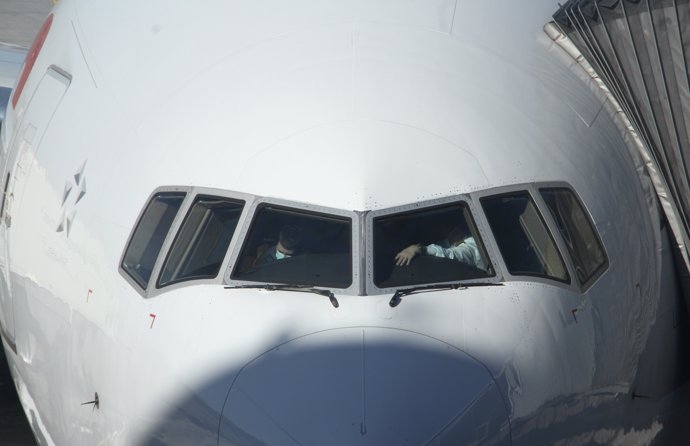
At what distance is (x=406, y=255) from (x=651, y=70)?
306cm

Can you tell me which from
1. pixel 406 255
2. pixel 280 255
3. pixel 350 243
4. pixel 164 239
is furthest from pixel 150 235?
pixel 406 255

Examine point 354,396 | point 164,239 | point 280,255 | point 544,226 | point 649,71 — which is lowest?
point 354,396

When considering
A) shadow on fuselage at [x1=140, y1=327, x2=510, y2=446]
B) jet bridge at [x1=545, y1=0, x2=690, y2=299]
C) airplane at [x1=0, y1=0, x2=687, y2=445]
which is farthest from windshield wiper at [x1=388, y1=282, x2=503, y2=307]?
jet bridge at [x1=545, y1=0, x2=690, y2=299]

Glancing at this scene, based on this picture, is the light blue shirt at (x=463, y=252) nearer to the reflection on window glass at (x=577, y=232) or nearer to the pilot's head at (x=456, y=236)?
the pilot's head at (x=456, y=236)

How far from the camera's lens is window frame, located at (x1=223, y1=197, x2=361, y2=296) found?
637 centimetres

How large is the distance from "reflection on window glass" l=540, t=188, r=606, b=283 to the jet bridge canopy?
4.07 feet

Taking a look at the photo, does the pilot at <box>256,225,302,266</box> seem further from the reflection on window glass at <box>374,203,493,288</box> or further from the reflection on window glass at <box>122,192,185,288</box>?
the reflection on window glass at <box>122,192,185,288</box>

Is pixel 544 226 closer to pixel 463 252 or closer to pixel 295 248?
pixel 463 252

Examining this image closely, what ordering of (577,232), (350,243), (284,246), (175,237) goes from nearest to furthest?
1. (350,243)
2. (284,246)
3. (175,237)
4. (577,232)

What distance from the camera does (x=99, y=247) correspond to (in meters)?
7.20

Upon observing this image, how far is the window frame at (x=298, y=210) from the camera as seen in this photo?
20.9 feet

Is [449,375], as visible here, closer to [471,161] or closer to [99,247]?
[471,161]

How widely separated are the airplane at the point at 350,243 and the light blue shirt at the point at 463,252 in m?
0.01

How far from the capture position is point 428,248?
261 inches
